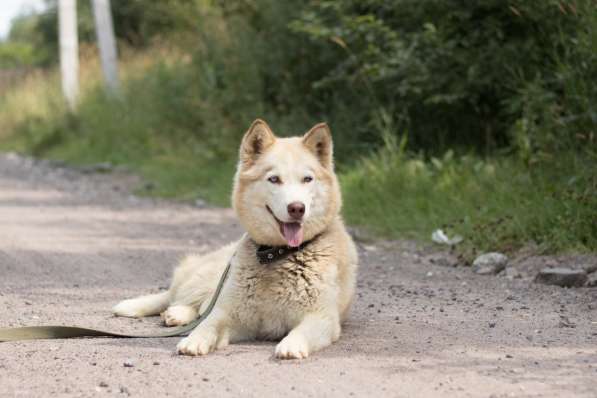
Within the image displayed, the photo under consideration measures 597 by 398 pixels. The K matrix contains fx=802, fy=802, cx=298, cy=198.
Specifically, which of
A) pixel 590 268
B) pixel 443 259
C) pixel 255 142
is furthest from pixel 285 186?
pixel 443 259

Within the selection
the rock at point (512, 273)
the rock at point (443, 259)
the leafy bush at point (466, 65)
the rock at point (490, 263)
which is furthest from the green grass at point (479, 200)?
the leafy bush at point (466, 65)

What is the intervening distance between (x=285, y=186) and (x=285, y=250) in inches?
16.0

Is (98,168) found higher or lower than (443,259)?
lower

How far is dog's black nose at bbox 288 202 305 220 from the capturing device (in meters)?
4.34

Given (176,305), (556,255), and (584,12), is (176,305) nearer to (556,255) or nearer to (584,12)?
(556,255)

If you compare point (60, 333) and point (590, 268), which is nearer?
point (60, 333)

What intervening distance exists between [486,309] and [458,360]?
143 centimetres

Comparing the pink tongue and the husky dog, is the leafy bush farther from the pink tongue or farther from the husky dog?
the pink tongue

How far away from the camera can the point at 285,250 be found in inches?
182

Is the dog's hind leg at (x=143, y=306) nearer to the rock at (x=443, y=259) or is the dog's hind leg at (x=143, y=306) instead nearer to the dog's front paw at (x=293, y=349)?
the dog's front paw at (x=293, y=349)

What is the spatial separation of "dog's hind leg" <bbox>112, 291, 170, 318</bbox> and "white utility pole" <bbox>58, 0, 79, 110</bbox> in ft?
49.1

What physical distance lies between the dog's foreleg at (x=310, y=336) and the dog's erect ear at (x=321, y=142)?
2.98ft

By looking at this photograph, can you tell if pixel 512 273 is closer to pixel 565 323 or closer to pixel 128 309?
pixel 565 323

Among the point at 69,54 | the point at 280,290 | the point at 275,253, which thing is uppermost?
the point at 69,54
